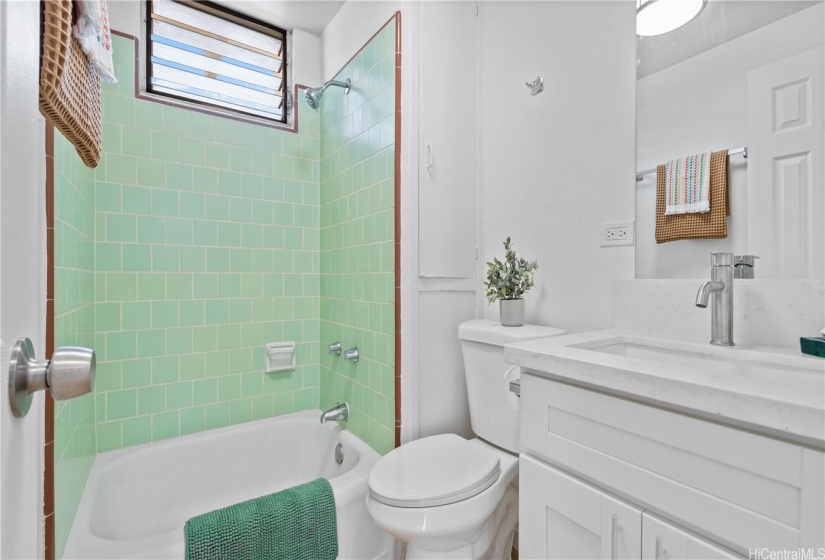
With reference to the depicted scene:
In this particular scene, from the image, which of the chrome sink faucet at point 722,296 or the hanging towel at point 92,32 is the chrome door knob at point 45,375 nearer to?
the hanging towel at point 92,32

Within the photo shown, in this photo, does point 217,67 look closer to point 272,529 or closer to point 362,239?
point 362,239

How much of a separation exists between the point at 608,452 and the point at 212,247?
1.83m

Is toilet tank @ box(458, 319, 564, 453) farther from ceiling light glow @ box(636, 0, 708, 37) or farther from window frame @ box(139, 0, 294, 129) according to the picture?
window frame @ box(139, 0, 294, 129)

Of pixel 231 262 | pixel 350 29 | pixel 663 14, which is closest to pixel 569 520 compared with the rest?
pixel 663 14

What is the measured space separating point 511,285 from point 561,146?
0.54 metres

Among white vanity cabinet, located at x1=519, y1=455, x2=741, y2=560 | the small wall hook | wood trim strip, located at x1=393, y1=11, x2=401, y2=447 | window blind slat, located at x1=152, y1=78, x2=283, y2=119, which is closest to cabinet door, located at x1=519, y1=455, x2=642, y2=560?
white vanity cabinet, located at x1=519, y1=455, x2=741, y2=560

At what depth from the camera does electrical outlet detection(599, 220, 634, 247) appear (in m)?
1.25

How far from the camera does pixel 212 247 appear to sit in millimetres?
1904

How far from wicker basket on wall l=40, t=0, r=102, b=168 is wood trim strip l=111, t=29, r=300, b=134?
1100mm

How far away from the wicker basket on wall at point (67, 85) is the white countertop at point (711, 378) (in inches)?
38.4

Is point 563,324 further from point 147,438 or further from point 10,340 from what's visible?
point 147,438

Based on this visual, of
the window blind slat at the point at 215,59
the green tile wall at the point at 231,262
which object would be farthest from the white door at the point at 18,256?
the window blind slat at the point at 215,59

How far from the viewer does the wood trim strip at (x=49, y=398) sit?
92 centimetres

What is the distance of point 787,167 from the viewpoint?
956mm
